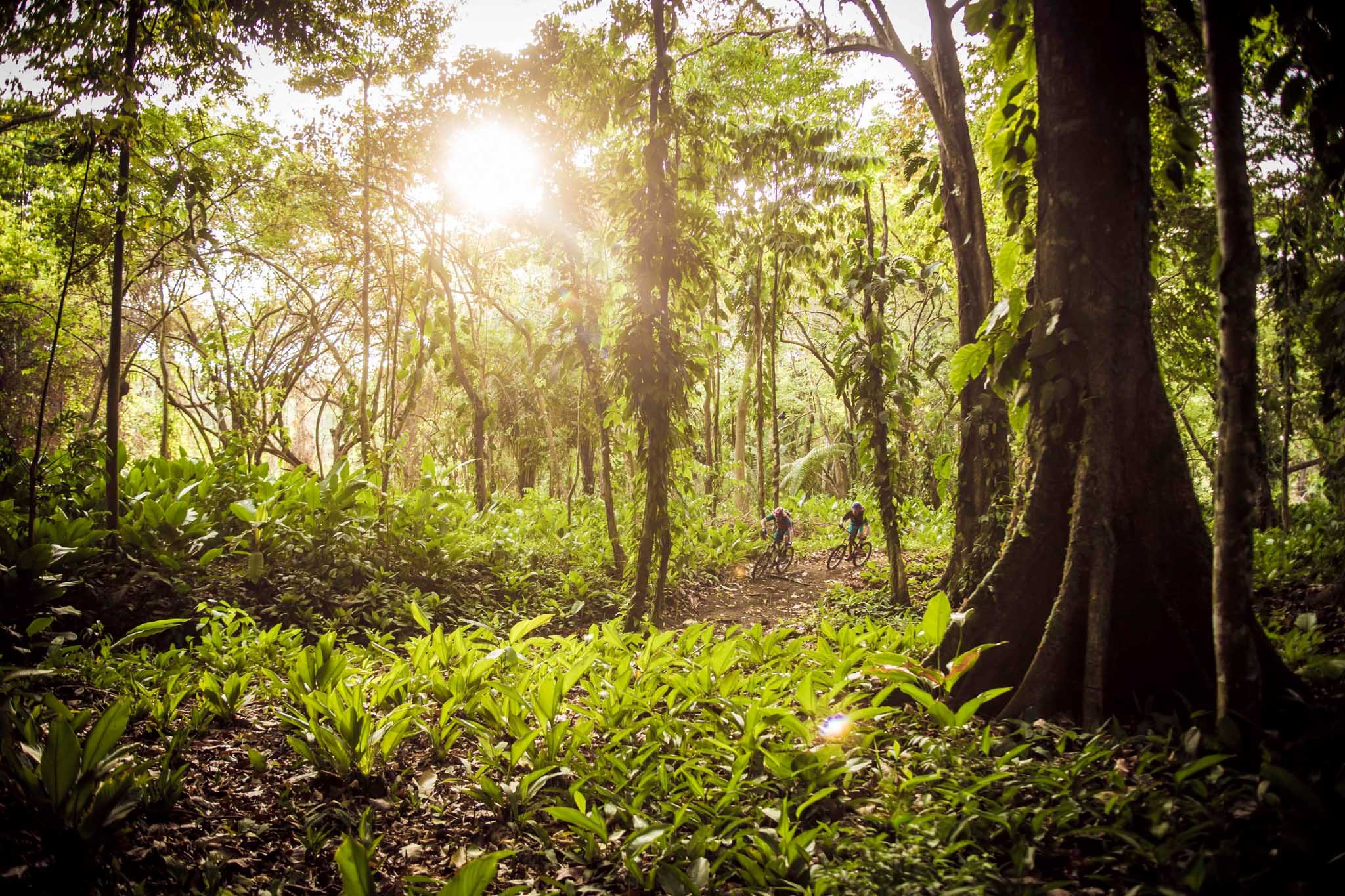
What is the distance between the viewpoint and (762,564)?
1021 cm

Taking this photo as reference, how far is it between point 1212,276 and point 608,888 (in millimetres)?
3017

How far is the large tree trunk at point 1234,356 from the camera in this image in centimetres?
218

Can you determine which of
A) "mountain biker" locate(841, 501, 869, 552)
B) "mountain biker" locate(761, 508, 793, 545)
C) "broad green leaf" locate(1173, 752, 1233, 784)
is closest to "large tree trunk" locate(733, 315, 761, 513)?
"mountain biker" locate(761, 508, 793, 545)

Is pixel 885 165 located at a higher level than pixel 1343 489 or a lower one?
higher

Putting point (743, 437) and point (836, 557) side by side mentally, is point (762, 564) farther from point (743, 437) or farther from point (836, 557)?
point (743, 437)

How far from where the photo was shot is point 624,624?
6.74 metres

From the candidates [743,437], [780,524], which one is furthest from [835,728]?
[743,437]

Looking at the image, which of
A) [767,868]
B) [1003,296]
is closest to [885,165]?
[1003,296]

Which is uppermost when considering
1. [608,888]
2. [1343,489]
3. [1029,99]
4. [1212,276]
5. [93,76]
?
[93,76]

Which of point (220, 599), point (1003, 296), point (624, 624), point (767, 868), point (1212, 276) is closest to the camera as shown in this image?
point (767, 868)

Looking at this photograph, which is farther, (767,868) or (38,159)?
(38,159)

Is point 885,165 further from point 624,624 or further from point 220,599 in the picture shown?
point 220,599

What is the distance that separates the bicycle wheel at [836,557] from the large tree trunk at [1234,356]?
27.5ft

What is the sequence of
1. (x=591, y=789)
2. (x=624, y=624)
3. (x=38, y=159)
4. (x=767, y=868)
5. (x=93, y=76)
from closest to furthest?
(x=767, y=868)
(x=591, y=789)
(x=93, y=76)
(x=624, y=624)
(x=38, y=159)
